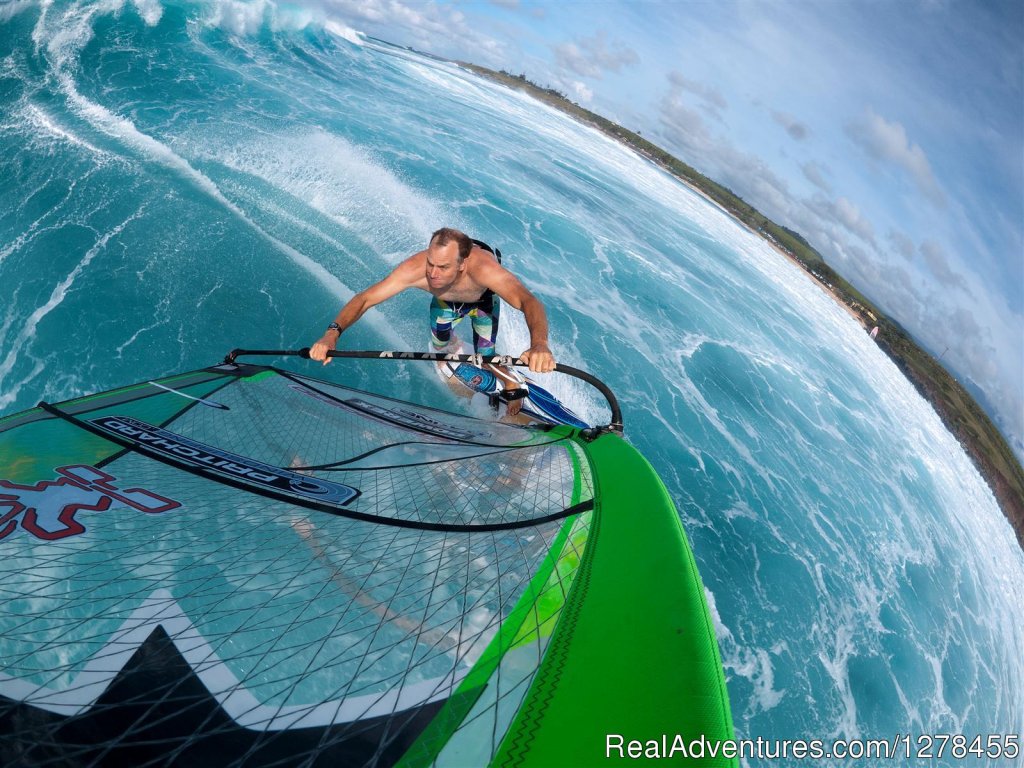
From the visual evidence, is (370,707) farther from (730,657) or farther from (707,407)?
(707,407)

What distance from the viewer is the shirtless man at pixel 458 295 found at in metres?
4.38

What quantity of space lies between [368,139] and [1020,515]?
43138mm

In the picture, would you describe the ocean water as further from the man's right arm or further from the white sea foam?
the man's right arm

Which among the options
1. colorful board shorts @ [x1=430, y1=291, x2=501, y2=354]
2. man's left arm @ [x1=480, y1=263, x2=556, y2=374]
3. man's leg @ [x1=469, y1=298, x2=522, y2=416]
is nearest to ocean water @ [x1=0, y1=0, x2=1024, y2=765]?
colorful board shorts @ [x1=430, y1=291, x2=501, y2=354]

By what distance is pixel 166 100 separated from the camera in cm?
1246

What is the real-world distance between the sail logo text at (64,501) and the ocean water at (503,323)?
3.91 metres

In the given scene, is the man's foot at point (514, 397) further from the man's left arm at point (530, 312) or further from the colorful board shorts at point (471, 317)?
the man's left arm at point (530, 312)

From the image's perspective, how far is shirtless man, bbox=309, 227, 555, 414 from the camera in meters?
4.38

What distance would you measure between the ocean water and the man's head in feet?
8.09

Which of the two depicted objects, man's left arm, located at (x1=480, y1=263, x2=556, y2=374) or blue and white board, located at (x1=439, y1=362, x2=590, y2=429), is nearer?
man's left arm, located at (x1=480, y1=263, x2=556, y2=374)

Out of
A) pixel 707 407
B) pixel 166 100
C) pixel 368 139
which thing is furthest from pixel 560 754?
pixel 368 139

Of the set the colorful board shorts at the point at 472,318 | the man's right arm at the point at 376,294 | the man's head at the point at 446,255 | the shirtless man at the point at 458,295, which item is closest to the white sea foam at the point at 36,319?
the man's right arm at the point at 376,294

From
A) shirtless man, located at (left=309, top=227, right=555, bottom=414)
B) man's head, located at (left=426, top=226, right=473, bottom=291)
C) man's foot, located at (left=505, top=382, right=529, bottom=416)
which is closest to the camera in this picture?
shirtless man, located at (left=309, top=227, right=555, bottom=414)

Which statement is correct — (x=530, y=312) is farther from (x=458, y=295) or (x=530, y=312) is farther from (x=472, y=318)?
(x=472, y=318)
